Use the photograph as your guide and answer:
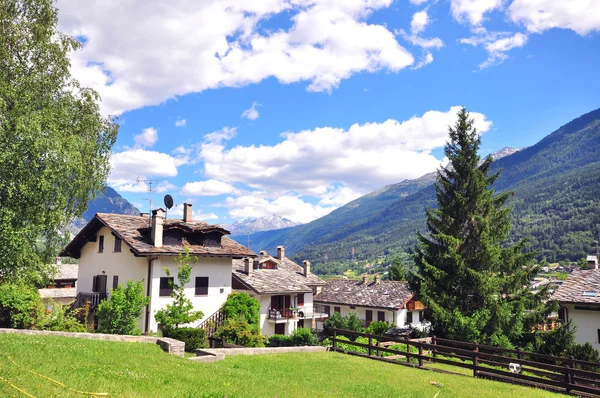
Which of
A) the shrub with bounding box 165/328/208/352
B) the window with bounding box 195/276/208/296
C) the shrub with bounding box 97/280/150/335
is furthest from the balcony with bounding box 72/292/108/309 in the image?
the shrub with bounding box 165/328/208/352

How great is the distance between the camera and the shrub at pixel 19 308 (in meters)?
21.6

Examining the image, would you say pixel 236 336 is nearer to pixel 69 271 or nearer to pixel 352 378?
pixel 352 378

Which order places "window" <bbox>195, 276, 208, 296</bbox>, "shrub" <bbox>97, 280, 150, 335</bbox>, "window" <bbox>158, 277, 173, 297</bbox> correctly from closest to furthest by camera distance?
1. "shrub" <bbox>97, 280, 150, 335</bbox>
2. "window" <bbox>158, 277, 173, 297</bbox>
3. "window" <bbox>195, 276, 208, 296</bbox>

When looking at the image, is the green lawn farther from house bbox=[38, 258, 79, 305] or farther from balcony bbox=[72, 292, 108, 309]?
house bbox=[38, 258, 79, 305]

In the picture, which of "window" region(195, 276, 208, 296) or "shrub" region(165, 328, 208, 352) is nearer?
"shrub" region(165, 328, 208, 352)

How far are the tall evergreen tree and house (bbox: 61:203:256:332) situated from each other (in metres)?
14.4

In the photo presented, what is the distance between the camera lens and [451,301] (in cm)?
3162

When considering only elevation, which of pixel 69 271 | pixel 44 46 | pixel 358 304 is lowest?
pixel 358 304

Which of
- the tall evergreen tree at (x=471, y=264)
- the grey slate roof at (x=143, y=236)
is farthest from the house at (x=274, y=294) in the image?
the tall evergreen tree at (x=471, y=264)

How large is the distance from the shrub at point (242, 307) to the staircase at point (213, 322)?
51 cm

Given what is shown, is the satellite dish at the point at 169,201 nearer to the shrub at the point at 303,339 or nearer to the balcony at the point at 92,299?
the balcony at the point at 92,299

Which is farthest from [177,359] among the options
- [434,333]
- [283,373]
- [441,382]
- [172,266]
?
[434,333]

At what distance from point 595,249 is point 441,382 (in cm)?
20542

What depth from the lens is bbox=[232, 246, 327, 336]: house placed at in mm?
43531
